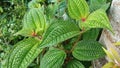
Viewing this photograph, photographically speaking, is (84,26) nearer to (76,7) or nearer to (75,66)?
(76,7)

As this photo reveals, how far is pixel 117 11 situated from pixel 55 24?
8.9 inches

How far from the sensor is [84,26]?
1068 mm

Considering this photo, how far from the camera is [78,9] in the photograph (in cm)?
112

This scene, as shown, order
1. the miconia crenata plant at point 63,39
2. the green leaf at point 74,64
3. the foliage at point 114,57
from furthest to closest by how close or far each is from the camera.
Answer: the green leaf at point 74,64, the miconia crenata plant at point 63,39, the foliage at point 114,57

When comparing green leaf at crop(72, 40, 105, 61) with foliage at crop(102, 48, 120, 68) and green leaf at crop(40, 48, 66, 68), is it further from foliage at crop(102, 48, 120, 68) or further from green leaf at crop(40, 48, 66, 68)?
foliage at crop(102, 48, 120, 68)

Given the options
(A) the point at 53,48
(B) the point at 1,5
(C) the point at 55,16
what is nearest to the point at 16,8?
(B) the point at 1,5

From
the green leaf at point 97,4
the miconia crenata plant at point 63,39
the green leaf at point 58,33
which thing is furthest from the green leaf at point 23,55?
the green leaf at point 97,4

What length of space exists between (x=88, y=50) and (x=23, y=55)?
244mm

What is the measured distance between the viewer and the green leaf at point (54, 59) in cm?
112

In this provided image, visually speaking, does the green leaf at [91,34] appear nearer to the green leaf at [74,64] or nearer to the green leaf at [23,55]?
the green leaf at [74,64]

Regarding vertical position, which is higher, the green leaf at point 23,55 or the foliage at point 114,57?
the foliage at point 114,57

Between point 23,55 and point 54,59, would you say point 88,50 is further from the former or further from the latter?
point 23,55

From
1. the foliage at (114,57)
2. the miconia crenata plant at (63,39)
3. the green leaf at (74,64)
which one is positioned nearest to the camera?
the foliage at (114,57)

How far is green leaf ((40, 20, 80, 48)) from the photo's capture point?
1.00 meters
